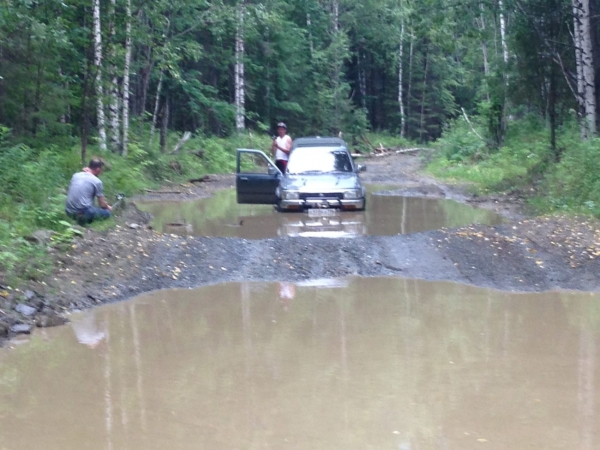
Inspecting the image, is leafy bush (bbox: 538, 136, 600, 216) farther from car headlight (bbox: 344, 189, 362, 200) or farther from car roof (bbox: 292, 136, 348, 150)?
car roof (bbox: 292, 136, 348, 150)

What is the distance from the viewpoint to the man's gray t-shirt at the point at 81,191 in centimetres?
1201

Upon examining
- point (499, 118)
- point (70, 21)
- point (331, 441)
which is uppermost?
point (70, 21)

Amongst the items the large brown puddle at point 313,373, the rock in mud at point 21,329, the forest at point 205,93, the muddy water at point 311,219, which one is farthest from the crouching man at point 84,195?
the rock in mud at point 21,329

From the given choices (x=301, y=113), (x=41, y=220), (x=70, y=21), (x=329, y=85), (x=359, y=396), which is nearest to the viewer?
(x=359, y=396)

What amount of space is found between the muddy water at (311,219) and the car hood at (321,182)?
0.53 meters

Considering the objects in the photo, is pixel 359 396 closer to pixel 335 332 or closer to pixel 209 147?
pixel 335 332

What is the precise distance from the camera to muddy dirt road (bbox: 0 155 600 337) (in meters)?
9.55

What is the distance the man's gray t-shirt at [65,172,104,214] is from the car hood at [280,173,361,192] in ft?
14.6

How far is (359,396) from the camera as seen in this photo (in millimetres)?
6055

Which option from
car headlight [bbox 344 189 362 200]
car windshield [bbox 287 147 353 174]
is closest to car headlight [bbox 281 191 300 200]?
car headlight [bbox 344 189 362 200]

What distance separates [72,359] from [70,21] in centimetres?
1630

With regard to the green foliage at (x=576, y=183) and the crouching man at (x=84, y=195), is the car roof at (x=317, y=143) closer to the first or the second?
the green foliage at (x=576, y=183)

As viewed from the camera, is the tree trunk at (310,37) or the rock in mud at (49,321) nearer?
the rock in mud at (49,321)

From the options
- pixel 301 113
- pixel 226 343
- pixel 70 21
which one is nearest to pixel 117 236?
pixel 226 343
